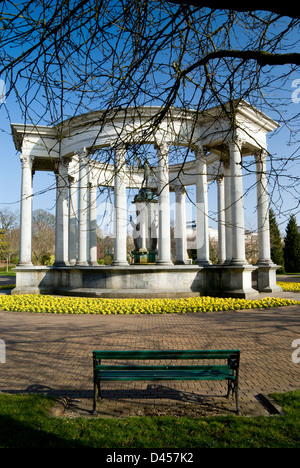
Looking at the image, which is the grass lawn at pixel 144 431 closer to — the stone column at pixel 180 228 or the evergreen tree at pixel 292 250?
the stone column at pixel 180 228

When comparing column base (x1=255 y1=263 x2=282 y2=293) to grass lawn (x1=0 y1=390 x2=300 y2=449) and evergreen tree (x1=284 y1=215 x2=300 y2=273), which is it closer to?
grass lawn (x1=0 y1=390 x2=300 y2=449)

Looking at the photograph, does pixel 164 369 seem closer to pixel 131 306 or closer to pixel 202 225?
pixel 131 306

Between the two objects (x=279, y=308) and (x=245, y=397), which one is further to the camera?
(x=279, y=308)

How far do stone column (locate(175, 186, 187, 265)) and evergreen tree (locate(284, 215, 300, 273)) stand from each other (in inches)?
1194

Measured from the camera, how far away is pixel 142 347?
876 centimetres

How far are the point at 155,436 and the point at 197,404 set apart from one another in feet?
4.46

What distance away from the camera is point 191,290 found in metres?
20.1

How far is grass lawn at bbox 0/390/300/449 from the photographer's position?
13.6 ft

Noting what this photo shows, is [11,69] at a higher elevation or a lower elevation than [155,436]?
higher

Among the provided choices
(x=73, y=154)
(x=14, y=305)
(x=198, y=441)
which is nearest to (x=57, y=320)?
(x=14, y=305)

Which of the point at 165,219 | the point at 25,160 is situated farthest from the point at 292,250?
the point at 25,160

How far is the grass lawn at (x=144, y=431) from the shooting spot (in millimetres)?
4133

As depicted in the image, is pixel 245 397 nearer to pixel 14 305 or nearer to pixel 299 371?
pixel 299 371

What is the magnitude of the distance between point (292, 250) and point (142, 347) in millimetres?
51297
